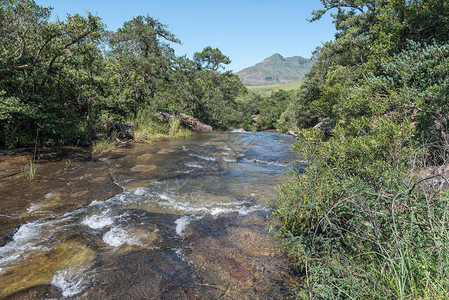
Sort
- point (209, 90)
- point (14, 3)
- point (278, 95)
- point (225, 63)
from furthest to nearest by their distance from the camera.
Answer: point (278, 95)
point (225, 63)
point (209, 90)
point (14, 3)

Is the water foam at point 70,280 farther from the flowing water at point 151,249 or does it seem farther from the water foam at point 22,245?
the water foam at point 22,245

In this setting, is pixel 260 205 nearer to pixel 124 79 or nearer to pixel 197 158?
pixel 197 158

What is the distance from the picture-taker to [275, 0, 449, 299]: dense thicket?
2188 millimetres

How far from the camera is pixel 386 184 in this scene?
3.42m

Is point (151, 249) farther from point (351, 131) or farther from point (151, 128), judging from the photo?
point (151, 128)

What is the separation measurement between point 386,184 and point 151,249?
395 centimetres

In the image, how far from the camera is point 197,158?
37.7ft

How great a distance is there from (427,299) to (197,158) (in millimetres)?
10164

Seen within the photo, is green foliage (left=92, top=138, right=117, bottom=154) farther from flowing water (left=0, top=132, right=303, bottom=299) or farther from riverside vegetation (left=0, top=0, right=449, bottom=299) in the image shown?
flowing water (left=0, top=132, right=303, bottom=299)

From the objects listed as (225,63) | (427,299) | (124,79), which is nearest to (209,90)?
(225,63)

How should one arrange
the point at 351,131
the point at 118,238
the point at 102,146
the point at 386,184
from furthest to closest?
the point at 102,146 < the point at 351,131 < the point at 118,238 < the point at 386,184

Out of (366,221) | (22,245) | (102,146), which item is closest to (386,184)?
(366,221)

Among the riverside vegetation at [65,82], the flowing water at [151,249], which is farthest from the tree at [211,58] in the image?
the flowing water at [151,249]

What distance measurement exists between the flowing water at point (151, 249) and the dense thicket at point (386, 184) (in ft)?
2.55
